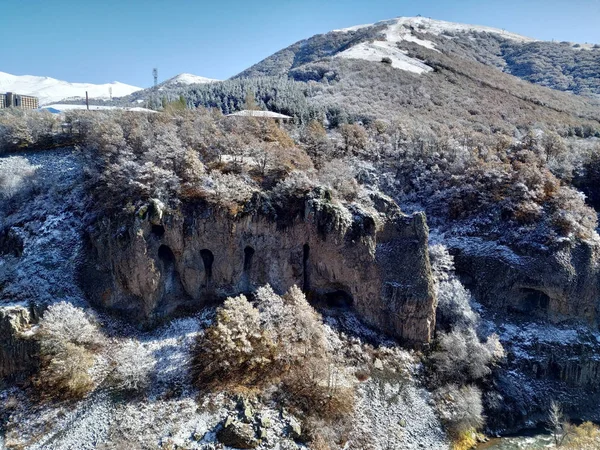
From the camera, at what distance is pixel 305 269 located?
2897 cm

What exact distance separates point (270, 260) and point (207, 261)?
5.01 metres

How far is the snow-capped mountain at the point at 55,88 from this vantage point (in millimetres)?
98375

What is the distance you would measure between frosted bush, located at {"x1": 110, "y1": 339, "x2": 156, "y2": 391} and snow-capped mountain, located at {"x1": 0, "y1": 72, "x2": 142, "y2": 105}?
95404mm

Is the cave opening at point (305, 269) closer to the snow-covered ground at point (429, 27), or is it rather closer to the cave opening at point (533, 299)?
the cave opening at point (533, 299)

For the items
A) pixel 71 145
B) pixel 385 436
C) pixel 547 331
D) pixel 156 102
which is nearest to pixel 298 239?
pixel 385 436

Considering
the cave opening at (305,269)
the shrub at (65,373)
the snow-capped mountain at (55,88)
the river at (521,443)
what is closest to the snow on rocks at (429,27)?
the snow-capped mountain at (55,88)

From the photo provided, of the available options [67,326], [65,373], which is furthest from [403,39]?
[65,373]

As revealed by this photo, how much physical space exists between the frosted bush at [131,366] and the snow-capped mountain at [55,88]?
313 ft

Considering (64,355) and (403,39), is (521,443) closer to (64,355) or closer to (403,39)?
(64,355)

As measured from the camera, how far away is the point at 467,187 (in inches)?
1321

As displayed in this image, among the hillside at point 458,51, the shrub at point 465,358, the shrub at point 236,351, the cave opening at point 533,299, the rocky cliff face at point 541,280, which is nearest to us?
the shrub at point 236,351

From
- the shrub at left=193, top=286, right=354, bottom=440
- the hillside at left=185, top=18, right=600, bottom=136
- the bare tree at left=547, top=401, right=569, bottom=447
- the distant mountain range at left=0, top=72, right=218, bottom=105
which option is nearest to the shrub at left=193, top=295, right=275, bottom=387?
the shrub at left=193, top=286, right=354, bottom=440

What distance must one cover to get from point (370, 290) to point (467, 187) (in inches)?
571

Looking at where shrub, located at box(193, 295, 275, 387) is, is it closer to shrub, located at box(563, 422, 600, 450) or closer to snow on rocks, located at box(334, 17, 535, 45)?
shrub, located at box(563, 422, 600, 450)
